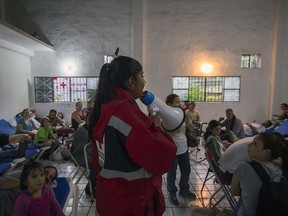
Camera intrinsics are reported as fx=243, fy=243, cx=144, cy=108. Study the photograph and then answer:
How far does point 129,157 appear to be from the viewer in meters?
0.91

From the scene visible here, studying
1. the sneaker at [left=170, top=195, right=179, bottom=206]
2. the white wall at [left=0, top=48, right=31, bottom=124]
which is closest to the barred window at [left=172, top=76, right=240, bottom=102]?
the white wall at [left=0, top=48, right=31, bottom=124]

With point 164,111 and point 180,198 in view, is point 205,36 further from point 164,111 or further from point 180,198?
point 164,111

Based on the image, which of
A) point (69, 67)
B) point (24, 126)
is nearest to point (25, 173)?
point (24, 126)

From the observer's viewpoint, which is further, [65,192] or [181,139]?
[181,139]

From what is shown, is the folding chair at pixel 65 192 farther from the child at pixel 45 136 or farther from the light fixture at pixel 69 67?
the light fixture at pixel 69 67

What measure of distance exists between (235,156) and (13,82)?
248 inches

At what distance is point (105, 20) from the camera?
294 inches

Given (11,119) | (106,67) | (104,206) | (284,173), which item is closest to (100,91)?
(106,67)

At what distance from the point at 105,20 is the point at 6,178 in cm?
639

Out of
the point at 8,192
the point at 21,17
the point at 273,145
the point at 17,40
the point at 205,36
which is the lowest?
the point at 8,192

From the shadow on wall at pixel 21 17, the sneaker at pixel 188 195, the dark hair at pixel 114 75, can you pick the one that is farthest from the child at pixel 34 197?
the shadow on wall at pixel 21 17

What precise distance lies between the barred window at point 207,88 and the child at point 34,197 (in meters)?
6.30

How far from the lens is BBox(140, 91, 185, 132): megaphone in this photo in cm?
121

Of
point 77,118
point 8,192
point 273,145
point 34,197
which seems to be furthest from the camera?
point 77,118
